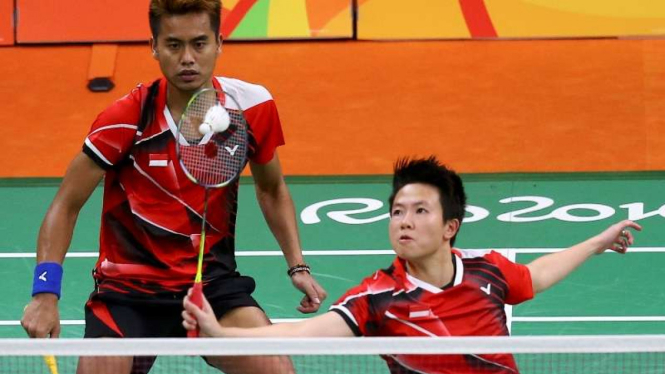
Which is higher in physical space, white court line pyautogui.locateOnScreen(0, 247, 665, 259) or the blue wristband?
white court line pyautogui.locateOnScreen(0, 247, 665, 259)

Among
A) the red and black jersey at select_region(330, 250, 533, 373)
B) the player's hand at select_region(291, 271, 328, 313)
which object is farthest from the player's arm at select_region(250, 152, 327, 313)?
the red and black jersey at select_region(330, 250, 533, 373)

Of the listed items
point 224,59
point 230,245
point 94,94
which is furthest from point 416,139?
point 230,245

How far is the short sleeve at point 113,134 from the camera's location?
477 cm

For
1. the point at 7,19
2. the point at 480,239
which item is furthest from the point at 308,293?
the point at 7,19

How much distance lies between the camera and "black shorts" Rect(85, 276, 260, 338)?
15.9ft

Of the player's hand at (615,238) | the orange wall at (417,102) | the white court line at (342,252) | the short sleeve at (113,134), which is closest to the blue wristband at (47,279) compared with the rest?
the short sleeve at (113,134)

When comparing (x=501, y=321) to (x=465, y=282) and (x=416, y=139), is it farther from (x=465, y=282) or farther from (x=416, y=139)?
(x=416, y=139)

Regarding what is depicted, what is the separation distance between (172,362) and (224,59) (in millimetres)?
4045

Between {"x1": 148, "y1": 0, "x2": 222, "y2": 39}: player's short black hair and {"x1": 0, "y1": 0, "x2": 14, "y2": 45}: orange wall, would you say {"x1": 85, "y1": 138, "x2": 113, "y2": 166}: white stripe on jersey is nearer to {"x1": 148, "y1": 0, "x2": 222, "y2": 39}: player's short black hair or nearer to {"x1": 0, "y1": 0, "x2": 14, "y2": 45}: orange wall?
{"x1": 148, "y1": 0, "x2": 222, "y2": 39}: player's short black hair

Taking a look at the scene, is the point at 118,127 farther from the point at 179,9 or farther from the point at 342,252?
the point at 342,252

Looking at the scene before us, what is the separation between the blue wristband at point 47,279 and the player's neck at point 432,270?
1139mm

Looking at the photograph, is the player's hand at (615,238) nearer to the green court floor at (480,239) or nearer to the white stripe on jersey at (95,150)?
the white stripe on jersey at (95,150)

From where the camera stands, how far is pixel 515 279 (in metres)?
4.64

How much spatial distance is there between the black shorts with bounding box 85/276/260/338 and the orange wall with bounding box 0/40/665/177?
4.93 metres
